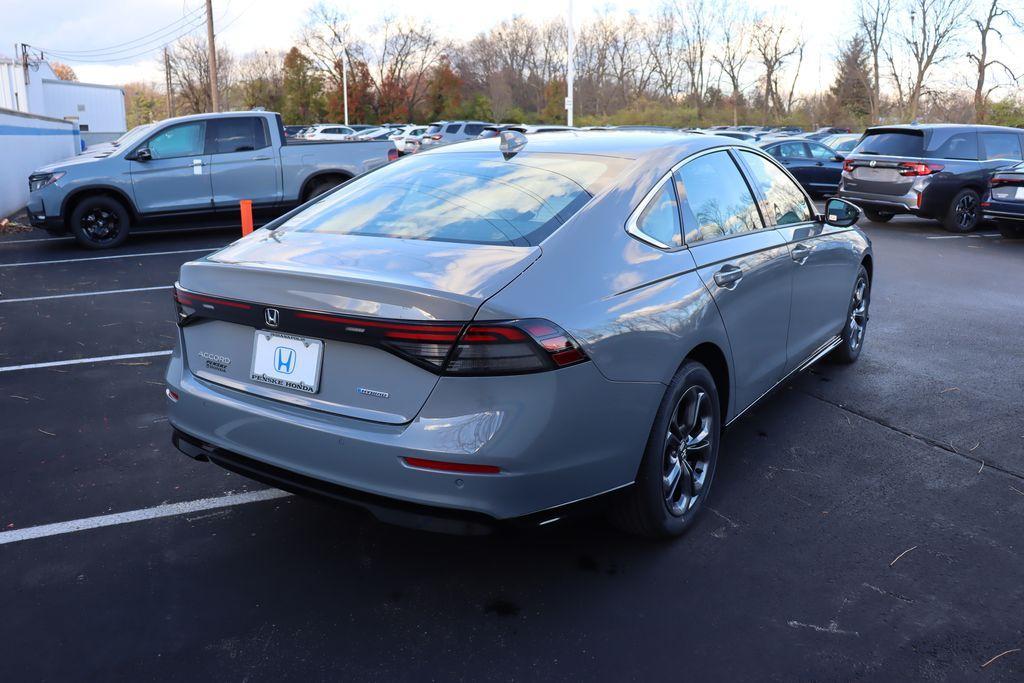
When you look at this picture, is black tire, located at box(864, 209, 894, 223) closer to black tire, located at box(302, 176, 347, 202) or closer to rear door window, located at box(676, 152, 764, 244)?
black tire, located at box(302, 176, 347, 202)

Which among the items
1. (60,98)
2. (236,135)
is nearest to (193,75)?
(60,98)

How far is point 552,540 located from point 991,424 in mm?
2919

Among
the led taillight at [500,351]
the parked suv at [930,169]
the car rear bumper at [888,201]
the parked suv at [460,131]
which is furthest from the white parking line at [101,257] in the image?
the parked suv at [460,131]

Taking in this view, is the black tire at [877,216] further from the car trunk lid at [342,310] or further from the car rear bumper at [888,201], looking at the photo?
the car trunk lid at [342,310]

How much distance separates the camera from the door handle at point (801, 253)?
14.6 feet

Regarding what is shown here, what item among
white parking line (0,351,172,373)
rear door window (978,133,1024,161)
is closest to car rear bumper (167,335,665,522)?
white parking line (0,351,172,373)

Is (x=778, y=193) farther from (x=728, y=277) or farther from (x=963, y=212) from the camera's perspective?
(x=963, y=212)

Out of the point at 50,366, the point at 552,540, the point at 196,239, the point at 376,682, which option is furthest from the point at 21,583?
the point at 196,239

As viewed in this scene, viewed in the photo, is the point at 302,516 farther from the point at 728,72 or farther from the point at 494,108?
the point at 728,72

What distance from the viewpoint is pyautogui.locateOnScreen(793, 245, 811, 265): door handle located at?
444 centimetres

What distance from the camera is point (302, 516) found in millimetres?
3732

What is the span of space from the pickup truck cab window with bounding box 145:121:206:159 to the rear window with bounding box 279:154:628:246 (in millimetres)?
9550

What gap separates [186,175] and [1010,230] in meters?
12.8

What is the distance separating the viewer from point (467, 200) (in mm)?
3484
